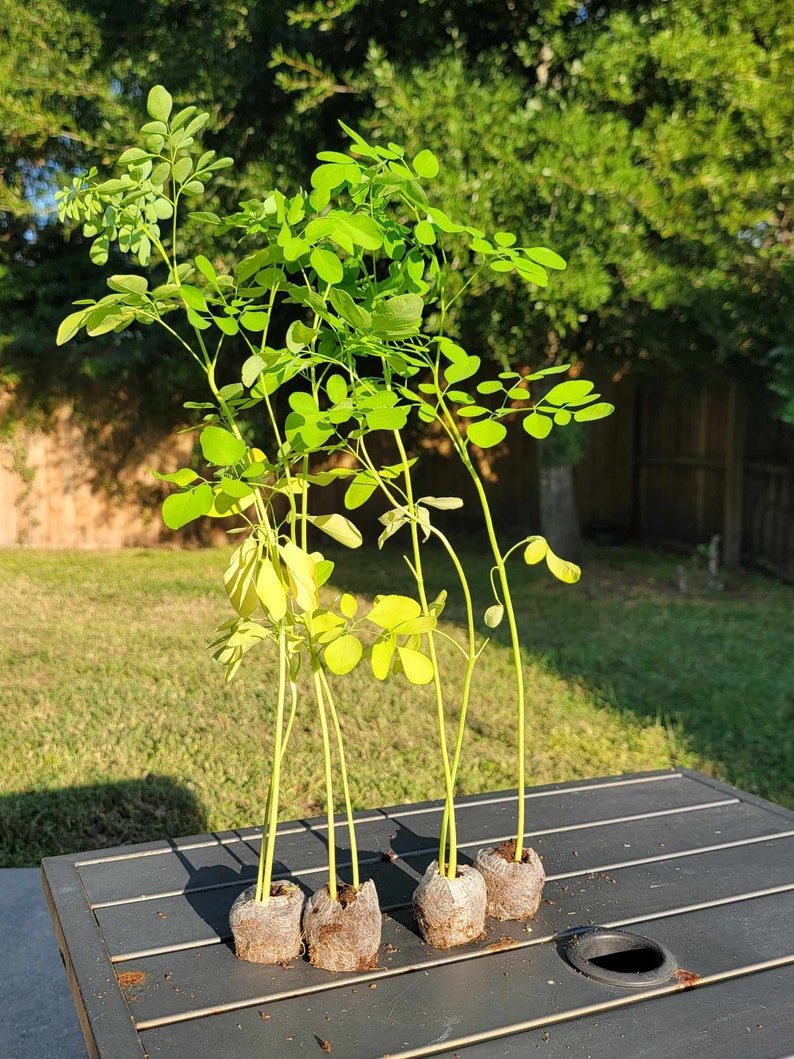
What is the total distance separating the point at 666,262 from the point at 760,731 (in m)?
3.21

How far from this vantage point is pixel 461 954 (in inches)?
49.6

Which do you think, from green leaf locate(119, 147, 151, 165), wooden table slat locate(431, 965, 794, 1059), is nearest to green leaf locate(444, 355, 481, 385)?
green leaf locate(119, 147, 151, 165)

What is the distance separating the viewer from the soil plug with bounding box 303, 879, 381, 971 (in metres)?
1.22

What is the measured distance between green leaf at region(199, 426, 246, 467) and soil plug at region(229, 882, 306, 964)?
0.59 metres

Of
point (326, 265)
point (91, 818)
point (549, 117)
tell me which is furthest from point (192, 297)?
point (549, 117)

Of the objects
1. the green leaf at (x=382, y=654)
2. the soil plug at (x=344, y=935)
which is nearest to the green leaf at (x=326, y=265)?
the green leaf at (x=382, y=654)

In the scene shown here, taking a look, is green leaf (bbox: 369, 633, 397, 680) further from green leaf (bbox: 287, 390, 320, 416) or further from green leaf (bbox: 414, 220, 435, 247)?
green leaf (bbox: 414, 220, 435, 247)

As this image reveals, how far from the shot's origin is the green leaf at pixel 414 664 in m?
1.19

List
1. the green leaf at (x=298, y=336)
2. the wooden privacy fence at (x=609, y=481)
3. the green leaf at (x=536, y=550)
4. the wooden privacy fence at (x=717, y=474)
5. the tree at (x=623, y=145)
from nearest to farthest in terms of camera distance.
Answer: the green leaf at (x=298, y=336) → the green leaf at (x=536, y=550) → the tree at (x=623, y=145) → the wooden privacy fence at (x=717, y=474) → the wooden privacy fence at (x=609, y=481)

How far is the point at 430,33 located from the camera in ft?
21.0

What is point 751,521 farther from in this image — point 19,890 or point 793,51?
point 19,890

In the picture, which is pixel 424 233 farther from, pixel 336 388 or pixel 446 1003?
pixel 446 1003

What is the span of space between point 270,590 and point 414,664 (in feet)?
0.71

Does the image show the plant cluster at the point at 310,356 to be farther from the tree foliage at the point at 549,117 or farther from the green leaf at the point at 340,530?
the tree foliage at the point at 549,117
